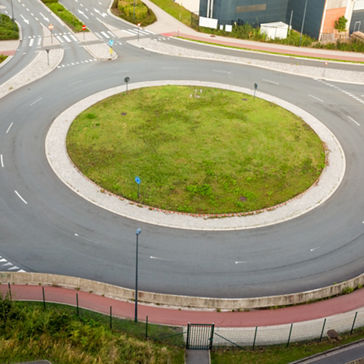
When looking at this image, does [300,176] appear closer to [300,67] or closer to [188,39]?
[300,67]

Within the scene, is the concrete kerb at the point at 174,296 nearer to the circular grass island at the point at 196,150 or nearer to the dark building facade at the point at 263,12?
the circular grass island at the point at 196,150

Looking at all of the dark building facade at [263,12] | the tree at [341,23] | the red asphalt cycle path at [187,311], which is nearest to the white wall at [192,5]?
the dark building facade at [263,12]

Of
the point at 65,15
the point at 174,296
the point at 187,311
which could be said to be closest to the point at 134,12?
the point at 65,15

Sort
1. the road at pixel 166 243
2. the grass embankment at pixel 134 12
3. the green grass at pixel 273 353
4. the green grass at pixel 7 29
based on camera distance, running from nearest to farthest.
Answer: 1. the green grass at pixel 273 353
2. the road at pixel 166 243
3. the green grass at pixel 7 29
4. the grass embankment at pixel 134 12

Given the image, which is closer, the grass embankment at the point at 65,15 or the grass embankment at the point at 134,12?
the grass embankment at the point at 65,15

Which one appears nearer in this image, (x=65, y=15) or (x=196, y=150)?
(x=196, y=150)

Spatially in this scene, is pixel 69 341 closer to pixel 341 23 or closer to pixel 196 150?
pixel 196 150
